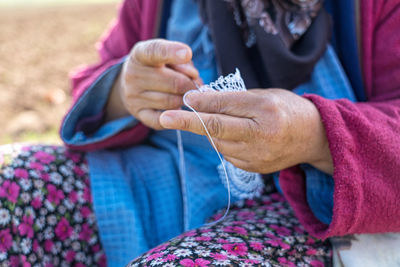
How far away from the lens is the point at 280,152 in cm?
81

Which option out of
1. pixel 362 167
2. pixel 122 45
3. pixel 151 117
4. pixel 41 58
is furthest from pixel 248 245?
pixel 41 58

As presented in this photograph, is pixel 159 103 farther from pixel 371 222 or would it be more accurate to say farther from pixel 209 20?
pixel 371 222

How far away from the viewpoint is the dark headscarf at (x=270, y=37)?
0.96 meters

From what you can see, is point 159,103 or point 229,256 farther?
point 159,103

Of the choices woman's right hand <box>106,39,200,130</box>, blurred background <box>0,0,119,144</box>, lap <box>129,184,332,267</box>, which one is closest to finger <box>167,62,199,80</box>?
woman's right hand <box>106,39,200,130</box>

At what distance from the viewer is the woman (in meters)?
0.77

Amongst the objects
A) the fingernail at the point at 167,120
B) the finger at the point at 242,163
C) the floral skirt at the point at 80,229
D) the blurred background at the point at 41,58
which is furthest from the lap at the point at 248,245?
the blurred background at the point at 41,58

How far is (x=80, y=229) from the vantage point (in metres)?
0.96

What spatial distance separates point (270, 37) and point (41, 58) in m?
2.75

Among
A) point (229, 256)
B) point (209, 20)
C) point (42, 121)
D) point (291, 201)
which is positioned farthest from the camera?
point (42, 121)

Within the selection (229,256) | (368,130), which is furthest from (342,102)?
(229,256)

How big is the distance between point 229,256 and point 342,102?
40 centimetres

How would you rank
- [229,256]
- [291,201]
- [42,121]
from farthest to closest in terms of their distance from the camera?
[42,121]
[291,201]
[229,256]

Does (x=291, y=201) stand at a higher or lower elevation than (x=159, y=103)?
lower
